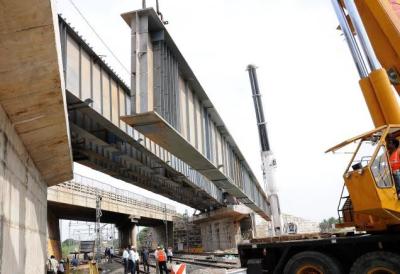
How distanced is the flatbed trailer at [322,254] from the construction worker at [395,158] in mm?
1387

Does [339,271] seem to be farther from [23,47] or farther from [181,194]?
[181,194]

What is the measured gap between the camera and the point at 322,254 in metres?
9.63

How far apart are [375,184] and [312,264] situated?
2695 millimetres

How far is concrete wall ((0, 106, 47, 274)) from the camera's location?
816 cm

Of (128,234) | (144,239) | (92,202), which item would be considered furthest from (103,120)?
(144,239)

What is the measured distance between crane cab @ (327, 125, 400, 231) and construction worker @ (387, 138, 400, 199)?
2cm

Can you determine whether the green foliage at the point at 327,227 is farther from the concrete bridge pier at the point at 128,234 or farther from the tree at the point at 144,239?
the tree at the point at 144,239

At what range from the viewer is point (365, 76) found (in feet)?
30.7

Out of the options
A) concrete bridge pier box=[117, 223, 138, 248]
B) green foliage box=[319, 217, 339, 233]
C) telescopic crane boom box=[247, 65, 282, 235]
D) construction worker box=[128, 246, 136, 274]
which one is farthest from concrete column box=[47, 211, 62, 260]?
green foliage box=[319, 217, 339, 233]

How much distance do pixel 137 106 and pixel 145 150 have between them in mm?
7849

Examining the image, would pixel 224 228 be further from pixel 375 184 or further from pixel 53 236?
pixel 375 184

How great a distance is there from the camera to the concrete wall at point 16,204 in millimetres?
8161

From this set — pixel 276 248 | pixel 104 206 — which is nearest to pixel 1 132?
pixel 276 248

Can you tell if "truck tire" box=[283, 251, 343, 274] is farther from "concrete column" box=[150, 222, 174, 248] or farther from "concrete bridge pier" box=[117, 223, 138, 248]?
"concrete column" box=[150, 222, 174, 248]
